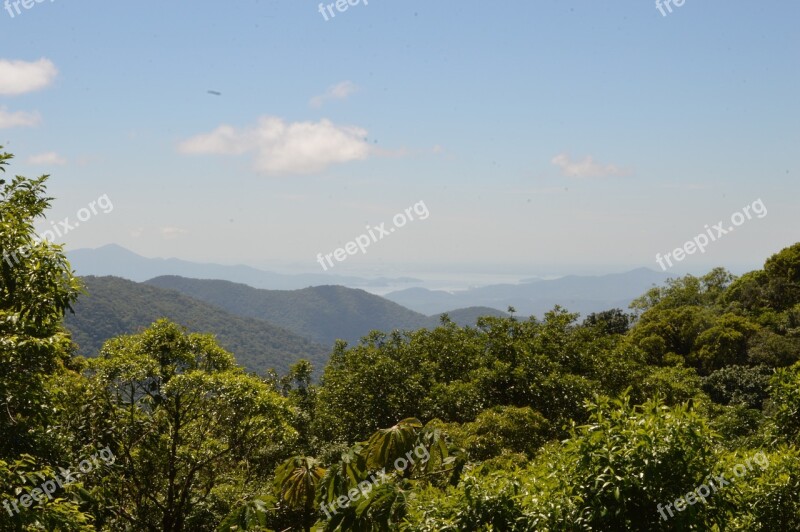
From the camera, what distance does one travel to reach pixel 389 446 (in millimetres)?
6500

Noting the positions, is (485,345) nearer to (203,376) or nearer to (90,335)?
(203,376)

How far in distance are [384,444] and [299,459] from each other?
3.75 ft

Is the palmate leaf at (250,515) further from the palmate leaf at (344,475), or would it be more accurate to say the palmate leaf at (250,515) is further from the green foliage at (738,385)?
the green foliage at (738,385)

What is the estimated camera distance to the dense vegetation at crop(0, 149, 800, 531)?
5.76 meters

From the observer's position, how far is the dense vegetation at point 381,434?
576 centimetres

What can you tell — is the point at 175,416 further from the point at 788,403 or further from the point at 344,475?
the point at 788,403

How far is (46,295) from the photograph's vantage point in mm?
7359

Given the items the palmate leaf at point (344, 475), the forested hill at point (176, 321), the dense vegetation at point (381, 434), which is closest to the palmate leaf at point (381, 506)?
the dense vegetation at point (381, 434)

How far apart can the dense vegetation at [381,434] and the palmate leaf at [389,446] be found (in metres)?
0.02

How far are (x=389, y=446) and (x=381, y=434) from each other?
8.0 inches

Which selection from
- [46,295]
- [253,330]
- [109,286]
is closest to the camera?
[46,295]

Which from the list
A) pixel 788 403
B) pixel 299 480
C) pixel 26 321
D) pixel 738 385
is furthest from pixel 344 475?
pixel 738 385

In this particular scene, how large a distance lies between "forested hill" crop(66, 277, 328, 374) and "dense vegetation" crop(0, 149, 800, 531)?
103835 mm

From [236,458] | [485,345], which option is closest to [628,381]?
[485,345]
